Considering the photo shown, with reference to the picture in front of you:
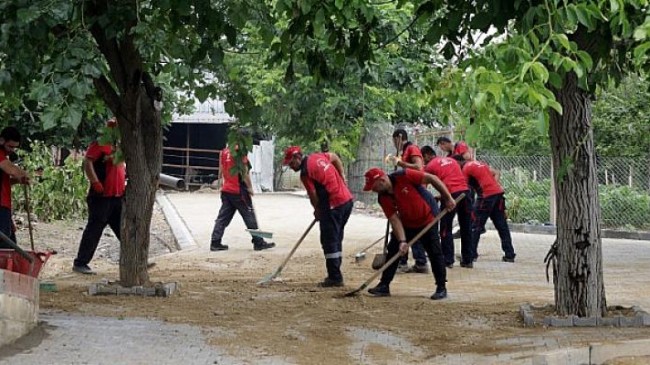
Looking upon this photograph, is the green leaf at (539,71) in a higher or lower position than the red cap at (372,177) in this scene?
higher

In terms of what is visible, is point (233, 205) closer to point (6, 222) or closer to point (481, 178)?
point (481, 178)

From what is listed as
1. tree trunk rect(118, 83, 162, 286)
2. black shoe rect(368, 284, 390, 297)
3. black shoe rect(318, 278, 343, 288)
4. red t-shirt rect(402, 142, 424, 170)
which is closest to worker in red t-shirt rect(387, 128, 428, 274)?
red t-shirt rect(402, 142, 424, 170)

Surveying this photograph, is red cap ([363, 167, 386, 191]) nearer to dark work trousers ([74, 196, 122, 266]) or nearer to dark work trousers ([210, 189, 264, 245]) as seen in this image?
dark work trousers ([74, 196, 122, 266])

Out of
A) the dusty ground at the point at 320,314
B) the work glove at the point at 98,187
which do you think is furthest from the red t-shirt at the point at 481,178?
the work glove at the point at 98,187

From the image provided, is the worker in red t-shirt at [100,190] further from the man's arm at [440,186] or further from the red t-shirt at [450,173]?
the red t-shirt at [450,173]

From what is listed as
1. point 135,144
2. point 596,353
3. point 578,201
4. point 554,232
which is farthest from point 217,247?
point 596,353

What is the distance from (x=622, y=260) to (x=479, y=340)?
747cm

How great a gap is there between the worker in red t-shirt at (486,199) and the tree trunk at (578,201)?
543 cm

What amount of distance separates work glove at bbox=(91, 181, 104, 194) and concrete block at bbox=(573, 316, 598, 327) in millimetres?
5856

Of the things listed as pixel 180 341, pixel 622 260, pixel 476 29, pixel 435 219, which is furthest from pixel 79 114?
pixel 622 260

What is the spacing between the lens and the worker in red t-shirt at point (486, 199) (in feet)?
45.0

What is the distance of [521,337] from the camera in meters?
7.80

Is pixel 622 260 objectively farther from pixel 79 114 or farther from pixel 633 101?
pixel 79 114

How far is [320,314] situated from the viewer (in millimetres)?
9133
